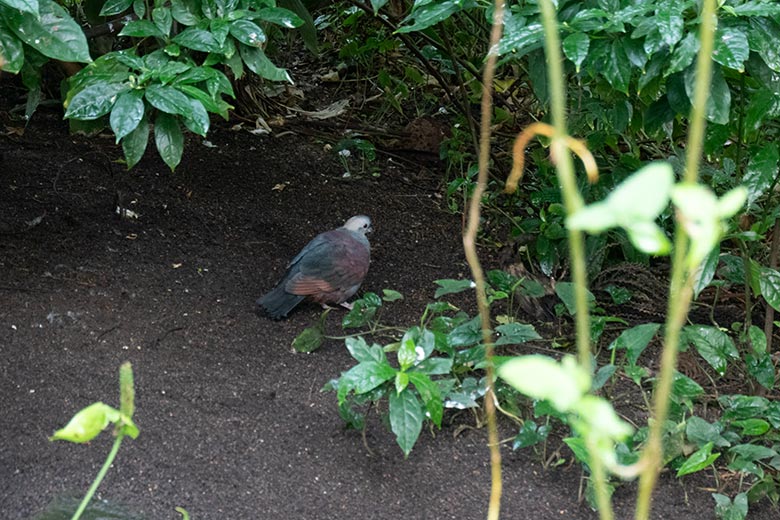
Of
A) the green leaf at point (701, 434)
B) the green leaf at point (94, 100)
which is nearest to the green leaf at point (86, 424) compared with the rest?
the green leaf at point (94, 100)

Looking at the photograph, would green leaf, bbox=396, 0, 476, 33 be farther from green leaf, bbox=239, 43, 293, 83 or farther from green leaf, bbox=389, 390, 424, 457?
green leaf, bbox=389, 390, 424, 457

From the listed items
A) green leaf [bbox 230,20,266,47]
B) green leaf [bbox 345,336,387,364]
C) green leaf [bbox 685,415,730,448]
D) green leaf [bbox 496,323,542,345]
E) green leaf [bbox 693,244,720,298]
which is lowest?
green leaf [bbox 685,415,730,448]

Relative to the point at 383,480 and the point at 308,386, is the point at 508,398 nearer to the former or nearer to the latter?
the point at 383,480

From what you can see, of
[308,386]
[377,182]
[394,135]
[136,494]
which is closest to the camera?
[136,494]

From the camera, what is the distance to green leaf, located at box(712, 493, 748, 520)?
236 cm

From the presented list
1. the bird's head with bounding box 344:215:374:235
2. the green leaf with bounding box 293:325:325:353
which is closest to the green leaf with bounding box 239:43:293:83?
the green leaf with bounding box 293:325:325:353

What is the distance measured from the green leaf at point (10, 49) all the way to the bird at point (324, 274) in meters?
1.32

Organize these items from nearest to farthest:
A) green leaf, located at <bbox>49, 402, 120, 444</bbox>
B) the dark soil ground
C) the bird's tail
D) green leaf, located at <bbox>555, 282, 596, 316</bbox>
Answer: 1. green leaf, located at <bbox>49, 402, 120, 444</bbox>
2. the dark soil ground
3. green leaf, located at <bbox>555, 282, 596, 316</bbox>
4. the bird's tail

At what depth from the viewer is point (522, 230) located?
3818 mm

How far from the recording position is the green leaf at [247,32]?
2.60 meters

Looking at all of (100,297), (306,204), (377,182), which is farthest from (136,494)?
(377,182)

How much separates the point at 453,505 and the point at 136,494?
825mm

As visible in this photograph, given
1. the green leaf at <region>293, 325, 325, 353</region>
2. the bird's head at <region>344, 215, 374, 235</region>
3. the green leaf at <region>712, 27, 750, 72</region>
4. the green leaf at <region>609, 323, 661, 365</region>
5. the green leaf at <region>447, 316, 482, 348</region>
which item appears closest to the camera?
the green leaf at <region>712, 27, 750, 72</region>

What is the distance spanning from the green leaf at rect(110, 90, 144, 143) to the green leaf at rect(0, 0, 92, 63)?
0.19 meters
